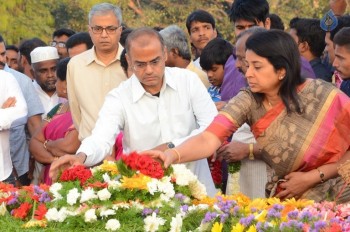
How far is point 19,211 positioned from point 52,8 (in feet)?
75.6

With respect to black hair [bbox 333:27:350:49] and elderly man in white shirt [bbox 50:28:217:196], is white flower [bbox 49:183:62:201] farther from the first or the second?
black hair [bbox 333:27:350:49]

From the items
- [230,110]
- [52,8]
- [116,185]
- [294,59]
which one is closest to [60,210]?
[116,185]

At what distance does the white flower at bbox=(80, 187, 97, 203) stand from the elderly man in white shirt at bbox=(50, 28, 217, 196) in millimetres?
970

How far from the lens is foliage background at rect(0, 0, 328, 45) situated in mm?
26172

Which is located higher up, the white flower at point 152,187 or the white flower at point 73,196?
the white flower at point 152,187

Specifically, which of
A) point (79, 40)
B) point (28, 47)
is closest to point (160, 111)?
point (79, 40)

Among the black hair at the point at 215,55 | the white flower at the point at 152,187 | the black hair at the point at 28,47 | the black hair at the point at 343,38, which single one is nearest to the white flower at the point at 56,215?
the white flower at the point at 152,187

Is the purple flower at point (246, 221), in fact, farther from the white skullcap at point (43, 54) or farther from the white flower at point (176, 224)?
the white skullcap at point (43, 54)

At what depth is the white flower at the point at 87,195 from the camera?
5.36 metres

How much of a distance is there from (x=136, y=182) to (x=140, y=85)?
1301mm

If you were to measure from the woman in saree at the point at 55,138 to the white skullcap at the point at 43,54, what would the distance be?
4.95ft

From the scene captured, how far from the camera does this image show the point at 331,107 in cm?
578

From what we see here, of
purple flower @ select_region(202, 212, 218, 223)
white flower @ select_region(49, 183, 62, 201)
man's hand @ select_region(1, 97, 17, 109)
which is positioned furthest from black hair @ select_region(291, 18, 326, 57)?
purple flower @ select_region(202, 212, 218, 223)

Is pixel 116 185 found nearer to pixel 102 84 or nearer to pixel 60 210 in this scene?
pixel 60 210
